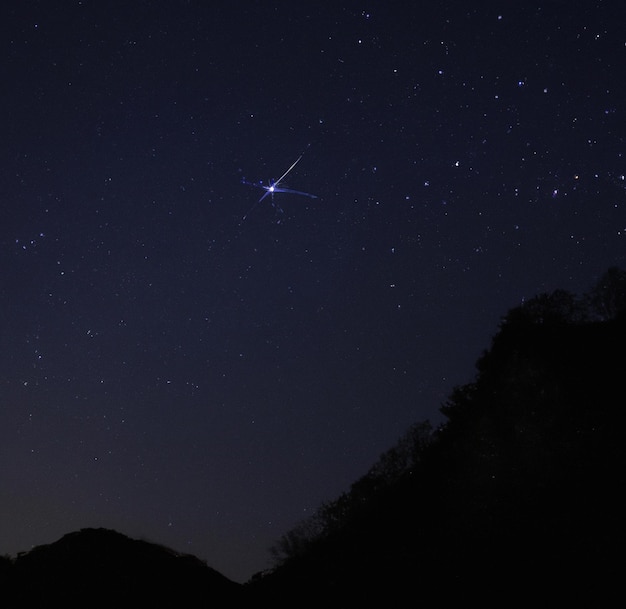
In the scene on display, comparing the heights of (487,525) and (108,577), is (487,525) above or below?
below

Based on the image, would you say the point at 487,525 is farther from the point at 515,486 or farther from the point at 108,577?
the point at 108,577

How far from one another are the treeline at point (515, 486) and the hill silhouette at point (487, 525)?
2.3 inches

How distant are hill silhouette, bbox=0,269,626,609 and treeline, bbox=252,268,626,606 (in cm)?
6

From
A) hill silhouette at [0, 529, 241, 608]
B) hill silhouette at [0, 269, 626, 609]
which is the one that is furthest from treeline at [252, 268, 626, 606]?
hill silhouette at [0, 529, 241, 608]

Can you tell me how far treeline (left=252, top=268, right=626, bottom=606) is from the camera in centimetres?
1106

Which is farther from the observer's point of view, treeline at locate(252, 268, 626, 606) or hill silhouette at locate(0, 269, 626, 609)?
treeline at locate(252, 268, 626, 606)

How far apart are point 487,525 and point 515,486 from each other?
186 inches

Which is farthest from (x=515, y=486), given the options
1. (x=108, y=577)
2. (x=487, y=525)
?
(x=108, y=577)

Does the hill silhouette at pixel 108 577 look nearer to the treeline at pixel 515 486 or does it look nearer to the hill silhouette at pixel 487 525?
the hill silhouette at pixel 487 525

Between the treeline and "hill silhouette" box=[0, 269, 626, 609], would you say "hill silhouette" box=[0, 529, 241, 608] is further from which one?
the treeline

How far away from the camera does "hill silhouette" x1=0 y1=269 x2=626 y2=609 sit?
9.73 metres

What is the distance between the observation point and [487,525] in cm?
1431

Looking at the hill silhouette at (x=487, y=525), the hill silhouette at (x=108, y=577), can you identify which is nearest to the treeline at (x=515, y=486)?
the hill silhouette at (x=487, y=525)

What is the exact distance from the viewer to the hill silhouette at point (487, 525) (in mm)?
9727
